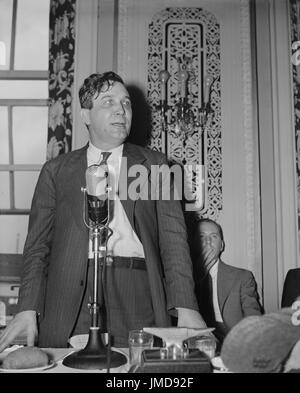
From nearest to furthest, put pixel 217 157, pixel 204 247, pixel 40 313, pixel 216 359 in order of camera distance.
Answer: pixel 216 359 < pixel 40 313 < pixel 204 247 < pixel 217 157

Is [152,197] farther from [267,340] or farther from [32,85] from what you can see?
[32,85]

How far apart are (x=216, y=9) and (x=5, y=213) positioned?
1792 mm

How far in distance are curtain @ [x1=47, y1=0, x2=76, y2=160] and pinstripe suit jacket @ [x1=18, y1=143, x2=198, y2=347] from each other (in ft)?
3.45

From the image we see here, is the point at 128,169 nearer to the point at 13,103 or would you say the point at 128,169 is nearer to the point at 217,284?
the point at 217,284

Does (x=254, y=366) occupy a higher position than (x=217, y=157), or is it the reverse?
(x=217, y=157)

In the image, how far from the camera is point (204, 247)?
2.63 metres

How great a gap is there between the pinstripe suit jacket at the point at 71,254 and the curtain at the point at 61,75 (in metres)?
1.05

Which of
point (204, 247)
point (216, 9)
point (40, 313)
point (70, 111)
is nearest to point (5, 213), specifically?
point (70, 111)

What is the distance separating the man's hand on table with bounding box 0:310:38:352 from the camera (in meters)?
1.31

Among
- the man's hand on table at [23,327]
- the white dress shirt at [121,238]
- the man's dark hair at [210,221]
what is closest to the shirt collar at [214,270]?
the man's dark hair at [210,221]

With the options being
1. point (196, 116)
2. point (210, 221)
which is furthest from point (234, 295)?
point (196, 116)

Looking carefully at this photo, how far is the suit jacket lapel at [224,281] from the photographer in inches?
98.7

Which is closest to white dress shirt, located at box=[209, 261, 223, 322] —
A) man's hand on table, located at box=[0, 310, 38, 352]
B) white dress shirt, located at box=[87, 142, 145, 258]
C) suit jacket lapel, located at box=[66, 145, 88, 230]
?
white dress shirt, located at box=[87, 142, 145, 258]

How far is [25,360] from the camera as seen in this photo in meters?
1.04
